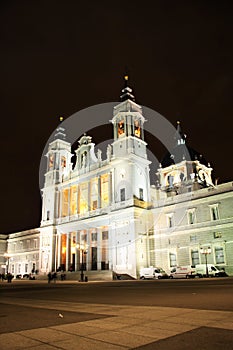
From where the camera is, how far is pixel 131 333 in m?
5.26

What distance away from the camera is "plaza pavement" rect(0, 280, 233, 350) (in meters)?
4.50

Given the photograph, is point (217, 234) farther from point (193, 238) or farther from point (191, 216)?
point (191, 216)

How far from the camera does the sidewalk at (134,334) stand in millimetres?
4500

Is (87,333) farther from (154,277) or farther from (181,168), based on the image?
(181,168)

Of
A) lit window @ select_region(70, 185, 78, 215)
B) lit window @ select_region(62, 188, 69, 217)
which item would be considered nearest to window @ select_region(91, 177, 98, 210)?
lit window @ select_region(70, 185, 78, 215)

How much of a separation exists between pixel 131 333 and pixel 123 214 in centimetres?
4355

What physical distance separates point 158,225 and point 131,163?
11.0 metres

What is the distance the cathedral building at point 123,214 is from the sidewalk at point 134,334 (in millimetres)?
35544

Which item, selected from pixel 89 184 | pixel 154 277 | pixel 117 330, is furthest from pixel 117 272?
pixel 117 330

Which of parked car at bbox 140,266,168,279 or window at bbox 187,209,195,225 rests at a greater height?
window at bbox 187,209,195,225

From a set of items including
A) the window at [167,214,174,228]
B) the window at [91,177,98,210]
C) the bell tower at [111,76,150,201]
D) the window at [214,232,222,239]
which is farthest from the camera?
the window at [91,177,98,210]

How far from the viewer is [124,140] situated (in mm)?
52688

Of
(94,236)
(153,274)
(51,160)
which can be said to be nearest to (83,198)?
(94,236)

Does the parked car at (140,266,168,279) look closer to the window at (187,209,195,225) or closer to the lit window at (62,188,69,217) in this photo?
the window at (187,209,195,225)
